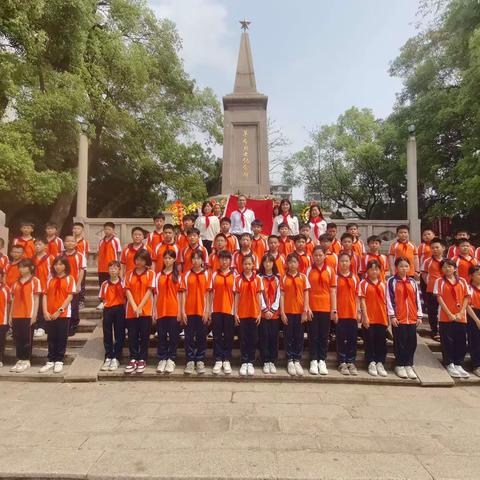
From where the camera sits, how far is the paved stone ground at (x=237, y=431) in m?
3.40

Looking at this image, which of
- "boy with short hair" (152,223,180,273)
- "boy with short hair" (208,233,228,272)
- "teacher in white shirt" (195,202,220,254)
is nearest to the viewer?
"boy with short hair" (208,233,228,272)

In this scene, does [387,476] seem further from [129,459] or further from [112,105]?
[112,105]

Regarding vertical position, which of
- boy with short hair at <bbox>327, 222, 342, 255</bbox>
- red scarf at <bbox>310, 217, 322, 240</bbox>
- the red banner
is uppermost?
the red banner

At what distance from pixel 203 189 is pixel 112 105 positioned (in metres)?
5.17

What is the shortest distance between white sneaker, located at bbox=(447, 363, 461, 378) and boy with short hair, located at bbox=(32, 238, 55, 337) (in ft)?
19.3

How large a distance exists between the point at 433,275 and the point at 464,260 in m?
0.52

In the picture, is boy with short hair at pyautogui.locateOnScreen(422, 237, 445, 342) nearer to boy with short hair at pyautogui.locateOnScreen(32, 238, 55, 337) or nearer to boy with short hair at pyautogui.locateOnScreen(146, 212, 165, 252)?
boy with short hair at pyautogui.locateOnScreen(146, 212, 165, 252)

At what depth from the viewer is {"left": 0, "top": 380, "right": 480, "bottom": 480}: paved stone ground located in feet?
11.1

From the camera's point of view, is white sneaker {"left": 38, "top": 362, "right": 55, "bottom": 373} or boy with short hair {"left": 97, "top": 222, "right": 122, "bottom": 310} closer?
white sneaker {"left": 38, "top": 362, "right": 55, "bottom": 373}

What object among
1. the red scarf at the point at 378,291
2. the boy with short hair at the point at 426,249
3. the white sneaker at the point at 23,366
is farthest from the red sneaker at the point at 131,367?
the boy with short hair at the point at 426,249

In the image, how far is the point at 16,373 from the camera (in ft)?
19.3

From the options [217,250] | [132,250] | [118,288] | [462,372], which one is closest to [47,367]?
[118,288]

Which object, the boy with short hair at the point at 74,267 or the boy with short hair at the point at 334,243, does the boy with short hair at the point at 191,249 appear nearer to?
the boy with short hair at the point at 74,267

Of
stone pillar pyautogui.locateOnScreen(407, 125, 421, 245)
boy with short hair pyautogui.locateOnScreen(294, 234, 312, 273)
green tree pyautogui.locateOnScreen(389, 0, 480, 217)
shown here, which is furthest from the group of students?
green tree pyautogui.locateOnScreen(389, 0, 480, 217)
